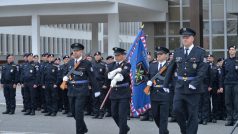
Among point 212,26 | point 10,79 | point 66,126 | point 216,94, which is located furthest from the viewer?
point 212,26

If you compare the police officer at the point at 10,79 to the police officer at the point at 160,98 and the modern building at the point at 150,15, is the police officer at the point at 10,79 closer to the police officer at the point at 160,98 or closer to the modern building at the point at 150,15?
the police officer at the point at 160,98

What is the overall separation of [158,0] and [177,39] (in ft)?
7.66

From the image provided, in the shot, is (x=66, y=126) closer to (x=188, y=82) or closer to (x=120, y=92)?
(x=120, y=92)

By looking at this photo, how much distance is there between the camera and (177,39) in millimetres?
26516

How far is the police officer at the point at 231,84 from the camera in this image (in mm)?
13852

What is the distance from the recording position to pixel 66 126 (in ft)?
46.4

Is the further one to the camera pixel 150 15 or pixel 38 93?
pixel 150 15

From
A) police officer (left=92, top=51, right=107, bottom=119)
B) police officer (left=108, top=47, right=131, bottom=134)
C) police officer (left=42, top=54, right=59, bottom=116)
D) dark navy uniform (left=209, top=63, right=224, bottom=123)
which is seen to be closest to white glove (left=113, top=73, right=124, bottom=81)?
police officer (left=108, top=47, right=131, bottom=134)

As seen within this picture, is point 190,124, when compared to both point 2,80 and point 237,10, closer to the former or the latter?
A: point 2,80

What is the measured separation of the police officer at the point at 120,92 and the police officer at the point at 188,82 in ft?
5.76

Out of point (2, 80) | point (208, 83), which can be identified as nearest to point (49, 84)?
point (2, 80)

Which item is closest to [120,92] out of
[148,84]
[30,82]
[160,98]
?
[148,84]

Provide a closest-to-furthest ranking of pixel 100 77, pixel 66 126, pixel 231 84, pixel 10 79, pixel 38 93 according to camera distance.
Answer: pixel 231 84 < pixel 66 126 < pixel 100 77 < pixel 10 79 < pixel 38 93

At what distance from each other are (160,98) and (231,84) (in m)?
3.66
